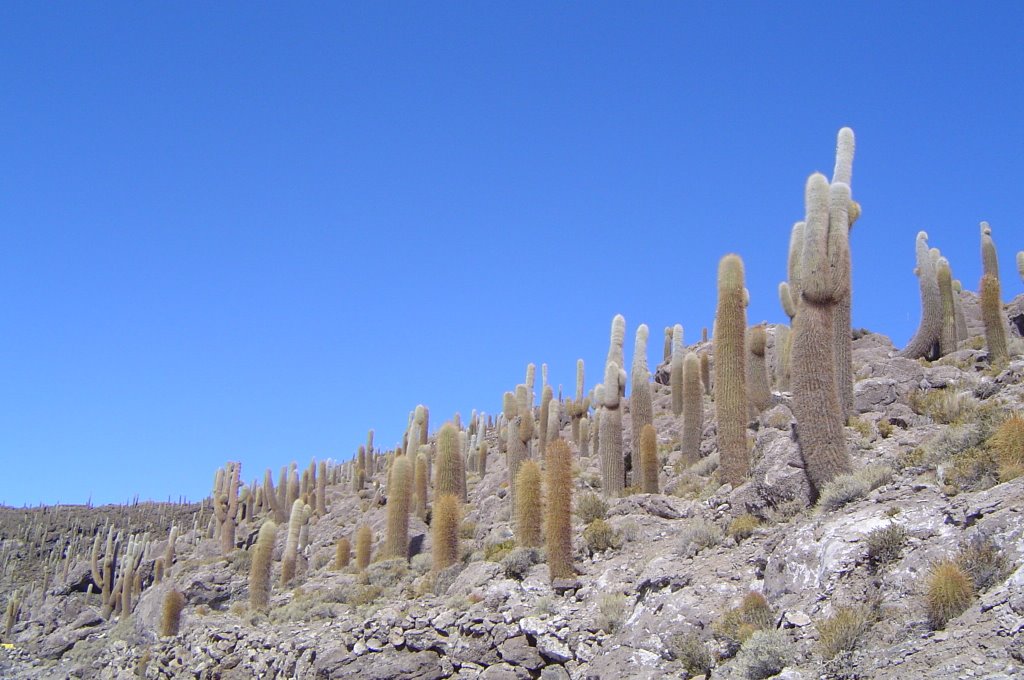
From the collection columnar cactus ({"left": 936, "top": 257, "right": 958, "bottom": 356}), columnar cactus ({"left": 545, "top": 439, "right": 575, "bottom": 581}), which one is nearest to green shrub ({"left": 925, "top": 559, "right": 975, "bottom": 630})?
columnar cactus ({"left": 545, "top": 439, "right": 575, "bottom": 581})

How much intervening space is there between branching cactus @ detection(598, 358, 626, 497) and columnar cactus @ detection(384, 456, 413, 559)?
600cm

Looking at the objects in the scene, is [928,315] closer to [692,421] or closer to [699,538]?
[692,421]

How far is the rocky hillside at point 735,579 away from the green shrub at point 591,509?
0.06 meters

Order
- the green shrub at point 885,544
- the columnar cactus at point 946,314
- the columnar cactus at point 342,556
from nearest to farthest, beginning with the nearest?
the green shrub at point 885,544
the columnar cactus at point 946,314
the columnar cactus at point 342,556

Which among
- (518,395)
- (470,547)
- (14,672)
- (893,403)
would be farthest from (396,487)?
(14,672)

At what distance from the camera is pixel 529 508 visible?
1852cm

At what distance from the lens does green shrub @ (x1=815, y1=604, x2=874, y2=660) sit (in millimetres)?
9609

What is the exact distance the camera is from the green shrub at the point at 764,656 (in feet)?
32.9

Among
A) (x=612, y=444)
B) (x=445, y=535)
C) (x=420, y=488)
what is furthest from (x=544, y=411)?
(x=445, y=535)

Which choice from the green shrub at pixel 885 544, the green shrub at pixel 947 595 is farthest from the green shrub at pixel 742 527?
the green shrub at pixel 947 595

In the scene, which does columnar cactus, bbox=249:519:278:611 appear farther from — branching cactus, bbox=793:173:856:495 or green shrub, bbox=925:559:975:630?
green shrub, bbox=925:559:975:630

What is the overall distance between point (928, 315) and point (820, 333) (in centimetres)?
986

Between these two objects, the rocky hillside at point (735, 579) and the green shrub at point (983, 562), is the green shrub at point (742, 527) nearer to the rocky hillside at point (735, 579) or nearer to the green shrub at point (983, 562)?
the rocky hillside at point (735, 579)

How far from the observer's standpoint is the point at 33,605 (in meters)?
48.8
